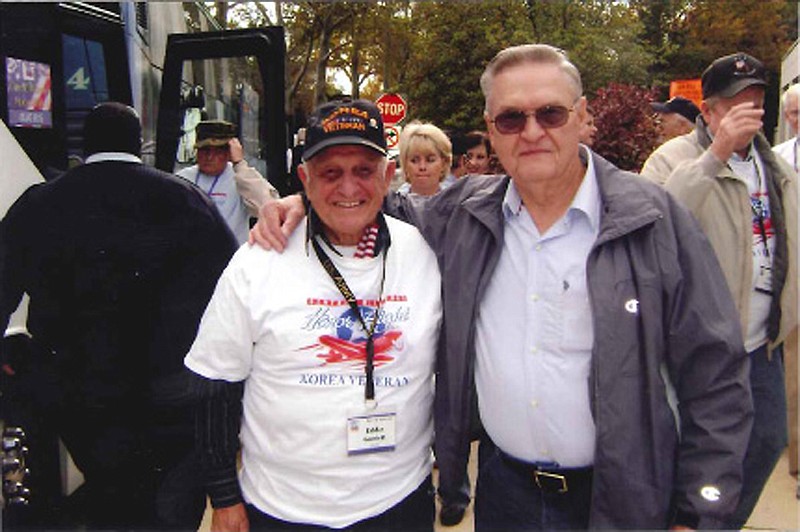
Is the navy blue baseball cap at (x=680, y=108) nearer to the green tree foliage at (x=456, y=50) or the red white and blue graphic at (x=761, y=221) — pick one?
the red white and blue graphic at (x=761, y=221)

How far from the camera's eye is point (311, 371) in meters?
1.89

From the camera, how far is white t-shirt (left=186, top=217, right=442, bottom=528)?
1.89 metres

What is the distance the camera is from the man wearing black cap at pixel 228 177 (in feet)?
15.5

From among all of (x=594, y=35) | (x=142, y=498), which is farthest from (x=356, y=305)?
(x=594, y=35)

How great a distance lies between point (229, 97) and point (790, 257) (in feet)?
18.8

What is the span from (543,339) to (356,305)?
1.68 feet

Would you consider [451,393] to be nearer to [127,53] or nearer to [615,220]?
[615,220]

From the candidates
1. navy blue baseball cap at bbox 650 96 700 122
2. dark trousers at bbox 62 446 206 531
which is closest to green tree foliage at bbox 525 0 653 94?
navy blue baseball cap at bbox 650 96 700 122

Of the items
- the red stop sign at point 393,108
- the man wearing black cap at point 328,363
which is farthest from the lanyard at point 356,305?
the red stop sign at point 393,108

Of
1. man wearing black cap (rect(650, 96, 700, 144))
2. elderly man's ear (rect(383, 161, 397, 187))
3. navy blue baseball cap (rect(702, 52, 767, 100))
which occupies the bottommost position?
elderly man's ear (rect(383, 161, 397, 187))

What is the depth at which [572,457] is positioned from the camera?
6.39 ft

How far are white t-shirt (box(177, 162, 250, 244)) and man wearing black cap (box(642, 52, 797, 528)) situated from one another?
299 centimetres

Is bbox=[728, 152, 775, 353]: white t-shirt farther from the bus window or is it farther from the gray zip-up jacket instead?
the bus window

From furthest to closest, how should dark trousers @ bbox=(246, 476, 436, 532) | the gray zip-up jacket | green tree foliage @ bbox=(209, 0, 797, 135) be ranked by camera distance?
green tree foliage @ bbox=(209, 0, 797, 135) → dark trousers @ bbox=(246, 476, 436, 532) → the gray zip-up jacket
